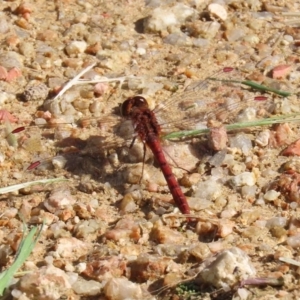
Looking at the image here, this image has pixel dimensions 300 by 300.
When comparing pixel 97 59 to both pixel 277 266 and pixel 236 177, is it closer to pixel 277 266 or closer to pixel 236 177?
pixel 236 177

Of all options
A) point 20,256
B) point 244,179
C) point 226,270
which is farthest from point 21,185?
point 226,270

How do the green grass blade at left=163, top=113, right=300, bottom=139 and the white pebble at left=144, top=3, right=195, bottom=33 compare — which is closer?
the green grass blade at left=163, top=113, right=300, bottom=139

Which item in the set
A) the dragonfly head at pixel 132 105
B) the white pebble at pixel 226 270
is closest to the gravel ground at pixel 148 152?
the white pebble at pixel 226 270

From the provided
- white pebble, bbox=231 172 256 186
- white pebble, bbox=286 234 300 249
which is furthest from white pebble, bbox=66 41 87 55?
white pebble, bbox=286 234 300 249

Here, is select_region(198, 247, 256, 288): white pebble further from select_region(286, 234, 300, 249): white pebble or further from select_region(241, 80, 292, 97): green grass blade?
select_region(241, 80, 292, 97): green grass blade

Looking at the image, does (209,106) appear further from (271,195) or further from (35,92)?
(35,92)

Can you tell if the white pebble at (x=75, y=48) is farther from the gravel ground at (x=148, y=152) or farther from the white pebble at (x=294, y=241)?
the white pebble at (x=294, y=241)
